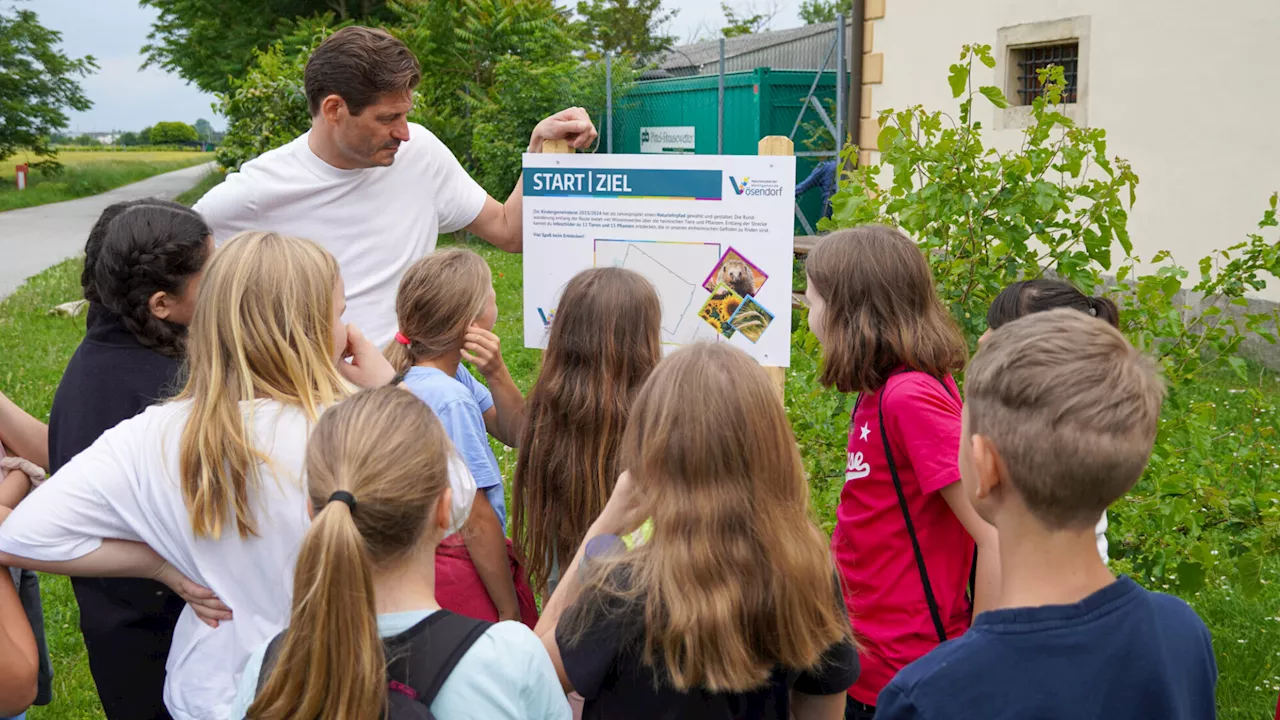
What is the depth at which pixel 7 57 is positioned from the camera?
102ft

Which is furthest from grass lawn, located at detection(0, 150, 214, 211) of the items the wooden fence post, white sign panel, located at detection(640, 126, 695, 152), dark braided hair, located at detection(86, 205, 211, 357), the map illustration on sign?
dark braided hair, located at detection(86, 205, 211, 357)

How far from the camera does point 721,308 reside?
11.0 feet

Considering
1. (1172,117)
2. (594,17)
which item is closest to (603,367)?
(1172,117)

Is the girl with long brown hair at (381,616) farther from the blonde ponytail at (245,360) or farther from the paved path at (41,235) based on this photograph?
the paved path at (41,235)

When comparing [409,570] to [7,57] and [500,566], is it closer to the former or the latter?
[500,566]

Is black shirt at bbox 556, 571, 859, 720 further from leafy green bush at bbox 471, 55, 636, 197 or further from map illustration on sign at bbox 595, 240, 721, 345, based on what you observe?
leafy green bush at bbox 471, 55, 636, 197

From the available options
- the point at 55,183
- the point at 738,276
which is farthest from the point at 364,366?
the point at 55,183

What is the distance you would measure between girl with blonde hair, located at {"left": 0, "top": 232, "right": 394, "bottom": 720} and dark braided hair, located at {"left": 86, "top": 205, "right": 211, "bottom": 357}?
0.32 metres

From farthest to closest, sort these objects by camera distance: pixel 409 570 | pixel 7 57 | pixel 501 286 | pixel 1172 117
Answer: pixel 7 57
pixel 501 286
pixel 1172 117
pixel 409 570

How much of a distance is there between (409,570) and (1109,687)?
41.5 inches

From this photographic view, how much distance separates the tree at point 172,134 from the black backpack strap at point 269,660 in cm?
9520

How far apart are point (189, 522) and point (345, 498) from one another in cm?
53

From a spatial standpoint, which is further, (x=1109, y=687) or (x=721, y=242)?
(x=721, y=242)

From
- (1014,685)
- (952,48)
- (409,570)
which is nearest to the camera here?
(1014,685)
